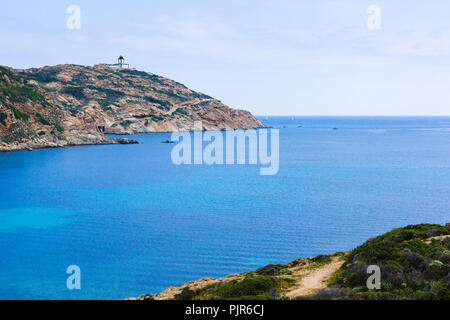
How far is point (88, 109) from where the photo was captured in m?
141

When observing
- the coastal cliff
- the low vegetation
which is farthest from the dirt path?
the low vegetation

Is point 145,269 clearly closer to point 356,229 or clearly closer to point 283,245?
point 283,245

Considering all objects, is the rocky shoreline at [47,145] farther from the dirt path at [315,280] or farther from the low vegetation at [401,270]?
the low vegetation at [401,270]

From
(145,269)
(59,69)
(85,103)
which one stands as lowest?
(145,269)

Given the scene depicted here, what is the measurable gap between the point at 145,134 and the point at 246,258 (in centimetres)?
13143

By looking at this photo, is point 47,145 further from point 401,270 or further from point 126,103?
point 401,270

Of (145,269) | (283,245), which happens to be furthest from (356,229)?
(145,269)

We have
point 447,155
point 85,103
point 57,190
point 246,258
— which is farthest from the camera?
point 85,103

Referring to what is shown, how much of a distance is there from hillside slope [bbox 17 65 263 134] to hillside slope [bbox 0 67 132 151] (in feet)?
62.3

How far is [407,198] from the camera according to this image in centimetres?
4441

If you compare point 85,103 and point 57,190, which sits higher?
point 85,103

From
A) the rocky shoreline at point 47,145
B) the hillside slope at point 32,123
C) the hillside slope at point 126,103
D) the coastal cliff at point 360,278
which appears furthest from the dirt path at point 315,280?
the hillside slope at point 126,103

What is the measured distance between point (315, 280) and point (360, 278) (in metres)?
2.52

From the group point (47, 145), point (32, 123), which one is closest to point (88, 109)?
point (32, 123)
